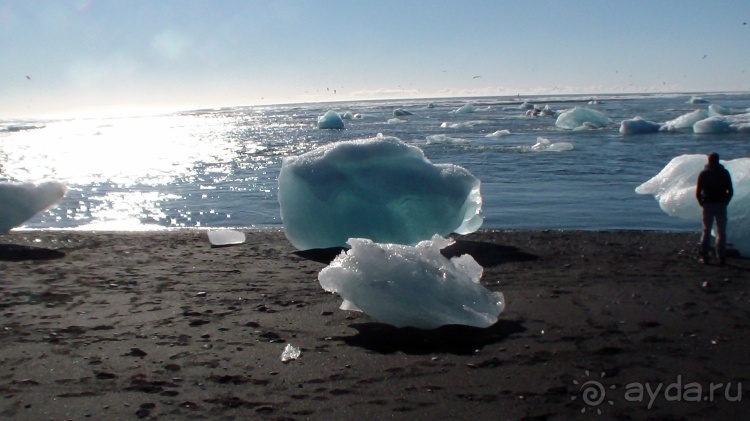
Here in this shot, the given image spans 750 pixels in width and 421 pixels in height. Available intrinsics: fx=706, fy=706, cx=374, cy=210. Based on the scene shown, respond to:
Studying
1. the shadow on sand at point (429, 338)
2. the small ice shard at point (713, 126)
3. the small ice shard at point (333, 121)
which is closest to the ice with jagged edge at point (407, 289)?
the shadow on sand at point (429, 338)

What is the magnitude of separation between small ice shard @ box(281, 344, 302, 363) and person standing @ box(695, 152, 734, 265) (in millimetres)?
5129

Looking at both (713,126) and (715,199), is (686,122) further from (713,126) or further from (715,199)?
(715,199)

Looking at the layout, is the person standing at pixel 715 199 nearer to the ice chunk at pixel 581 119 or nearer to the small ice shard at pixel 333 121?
the ice chunk at pixel 581 119

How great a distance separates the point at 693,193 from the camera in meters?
9.64

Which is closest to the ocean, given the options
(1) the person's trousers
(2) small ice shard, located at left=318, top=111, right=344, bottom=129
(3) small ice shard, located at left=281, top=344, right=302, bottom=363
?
(1) the person's trousers

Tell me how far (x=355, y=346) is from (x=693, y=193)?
20.9 feet

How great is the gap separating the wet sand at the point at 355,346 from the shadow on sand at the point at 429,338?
16 mm

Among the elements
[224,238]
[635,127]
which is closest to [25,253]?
[224,238]

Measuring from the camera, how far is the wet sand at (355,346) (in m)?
4.25

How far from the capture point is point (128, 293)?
23.1 ft

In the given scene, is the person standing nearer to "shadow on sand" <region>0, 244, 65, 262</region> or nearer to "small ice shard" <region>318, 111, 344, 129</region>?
"shadow on sand" <region>0, 244, 65, 262</region>

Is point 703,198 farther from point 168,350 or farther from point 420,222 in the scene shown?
point 168,350

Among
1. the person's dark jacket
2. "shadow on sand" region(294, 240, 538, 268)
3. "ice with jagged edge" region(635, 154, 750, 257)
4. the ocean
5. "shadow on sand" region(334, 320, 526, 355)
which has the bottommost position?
the ocean

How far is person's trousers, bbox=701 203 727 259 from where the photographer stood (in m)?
7.92
